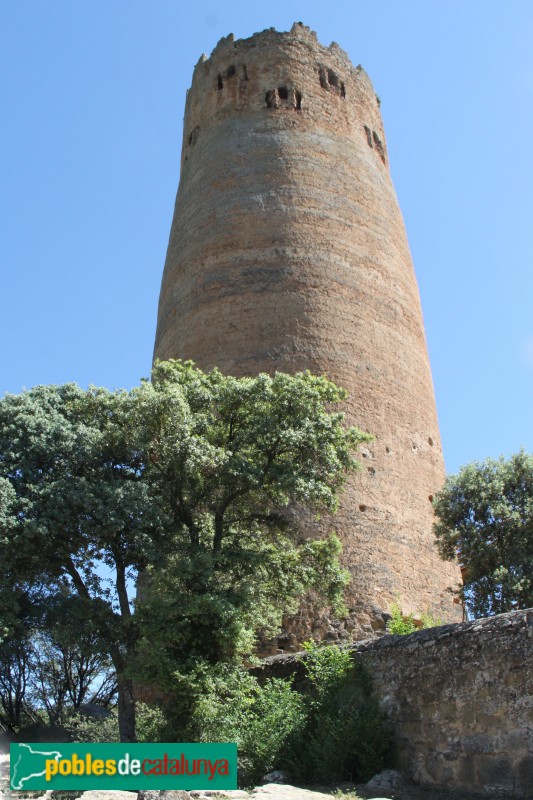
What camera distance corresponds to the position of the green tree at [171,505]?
995cm

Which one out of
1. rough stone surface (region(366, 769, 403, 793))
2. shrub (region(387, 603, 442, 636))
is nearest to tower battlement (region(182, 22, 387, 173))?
shrub (region(387, 603, 442, 636))

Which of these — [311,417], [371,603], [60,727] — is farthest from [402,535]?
[60,727]

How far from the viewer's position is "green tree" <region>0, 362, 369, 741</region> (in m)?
9.95

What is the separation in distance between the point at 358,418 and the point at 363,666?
644 cm

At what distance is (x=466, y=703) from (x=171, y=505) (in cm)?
475

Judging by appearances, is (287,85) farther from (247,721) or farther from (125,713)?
(247,721)

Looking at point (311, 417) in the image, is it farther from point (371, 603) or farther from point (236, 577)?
point (371, 603)

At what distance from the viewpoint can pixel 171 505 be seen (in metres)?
11.0

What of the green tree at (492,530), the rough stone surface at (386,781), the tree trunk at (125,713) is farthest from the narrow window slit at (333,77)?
the rough stone surface at (386,781)

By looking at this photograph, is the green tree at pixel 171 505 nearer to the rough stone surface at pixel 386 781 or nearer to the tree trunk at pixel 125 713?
the tree trunk at pixel 125 713

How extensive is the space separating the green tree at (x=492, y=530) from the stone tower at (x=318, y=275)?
1.68m

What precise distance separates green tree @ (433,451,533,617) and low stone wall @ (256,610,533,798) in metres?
3.58

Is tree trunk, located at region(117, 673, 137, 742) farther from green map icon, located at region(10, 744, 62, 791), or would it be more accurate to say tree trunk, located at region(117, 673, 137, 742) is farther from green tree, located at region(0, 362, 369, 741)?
green map icon, located at region(10, 744, 62, 791)

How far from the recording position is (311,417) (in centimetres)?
1075
